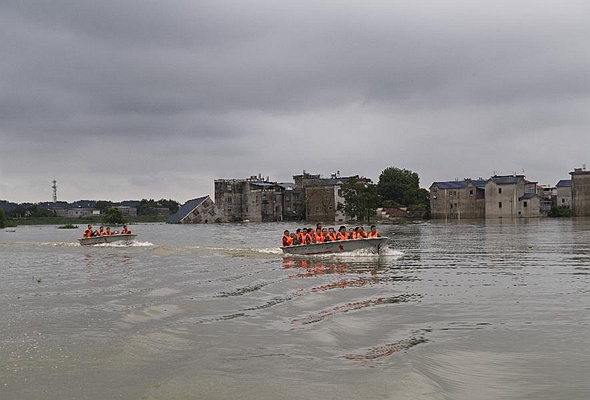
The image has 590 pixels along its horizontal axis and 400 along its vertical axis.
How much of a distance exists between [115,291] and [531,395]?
1399 centimetres

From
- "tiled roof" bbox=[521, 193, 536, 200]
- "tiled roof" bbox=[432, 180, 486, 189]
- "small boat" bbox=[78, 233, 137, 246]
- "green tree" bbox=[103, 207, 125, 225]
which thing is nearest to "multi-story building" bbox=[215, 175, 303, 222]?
"green tree" bbox=[103, 207, 125, 225]

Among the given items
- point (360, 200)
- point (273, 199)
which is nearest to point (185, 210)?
point (273, 199)

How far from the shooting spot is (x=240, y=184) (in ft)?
427

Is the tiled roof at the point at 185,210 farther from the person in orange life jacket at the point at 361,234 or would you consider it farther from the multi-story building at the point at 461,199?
the person in orange life jacket at the point at 361,234

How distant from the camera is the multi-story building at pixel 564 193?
111312 millimetres

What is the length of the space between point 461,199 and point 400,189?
61.3ft

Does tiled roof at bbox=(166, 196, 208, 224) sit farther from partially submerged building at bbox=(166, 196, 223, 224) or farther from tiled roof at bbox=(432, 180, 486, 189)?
tiled roof at bbox=(432, 180, 486, 189)

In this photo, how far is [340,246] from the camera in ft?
100

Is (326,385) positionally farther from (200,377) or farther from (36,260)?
(36,260)

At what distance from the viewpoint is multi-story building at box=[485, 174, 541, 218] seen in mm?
98812

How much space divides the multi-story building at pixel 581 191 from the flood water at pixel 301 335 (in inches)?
3517

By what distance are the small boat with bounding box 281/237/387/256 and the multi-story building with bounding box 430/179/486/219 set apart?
3005 inches

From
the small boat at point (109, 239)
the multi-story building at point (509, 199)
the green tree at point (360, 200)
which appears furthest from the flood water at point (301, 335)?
the multi-story building at point (509, 199)

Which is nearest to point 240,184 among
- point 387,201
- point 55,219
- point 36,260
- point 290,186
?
point 290,186
